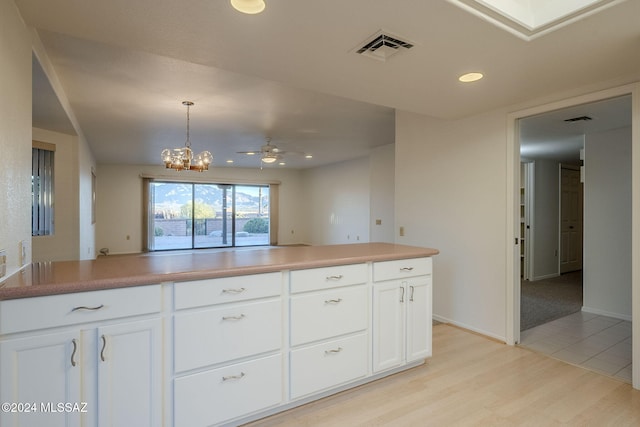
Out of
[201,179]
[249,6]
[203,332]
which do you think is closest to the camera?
[249,6]

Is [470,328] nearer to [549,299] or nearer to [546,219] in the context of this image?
[549,299]

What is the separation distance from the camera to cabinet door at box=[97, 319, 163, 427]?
1487 millimetres

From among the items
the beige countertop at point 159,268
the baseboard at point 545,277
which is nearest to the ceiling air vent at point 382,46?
the beige countertop at point 159,268

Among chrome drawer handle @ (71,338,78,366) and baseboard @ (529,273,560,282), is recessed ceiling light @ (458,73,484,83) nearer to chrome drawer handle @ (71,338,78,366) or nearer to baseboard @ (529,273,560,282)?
chrome drawer handle @ (71,338,78,366)

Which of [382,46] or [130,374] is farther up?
[382,46]

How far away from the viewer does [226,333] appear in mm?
1782

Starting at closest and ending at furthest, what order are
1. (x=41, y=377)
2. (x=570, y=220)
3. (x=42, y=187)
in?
1. (x=41, y=377)
2. (x=42, y=187)
3. (x=570, y=220)

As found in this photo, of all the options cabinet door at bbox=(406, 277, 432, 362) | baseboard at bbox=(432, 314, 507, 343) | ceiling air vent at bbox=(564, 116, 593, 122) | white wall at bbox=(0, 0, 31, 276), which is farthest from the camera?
ceiling air vent at bbox=(564, 116, 593, 122)

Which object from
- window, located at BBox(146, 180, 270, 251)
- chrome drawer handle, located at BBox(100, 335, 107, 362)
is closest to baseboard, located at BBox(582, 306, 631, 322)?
chrome drawer handle, located at BBox(100, 335, 107, 362)

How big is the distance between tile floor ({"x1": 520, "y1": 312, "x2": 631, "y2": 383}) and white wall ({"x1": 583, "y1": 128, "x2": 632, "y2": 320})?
0.86ft

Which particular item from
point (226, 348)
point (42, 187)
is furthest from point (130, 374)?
point (42, 187)

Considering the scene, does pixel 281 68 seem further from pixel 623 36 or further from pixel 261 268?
pixel 623 36

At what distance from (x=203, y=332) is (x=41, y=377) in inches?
25.1

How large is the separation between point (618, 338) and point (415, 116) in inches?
118
